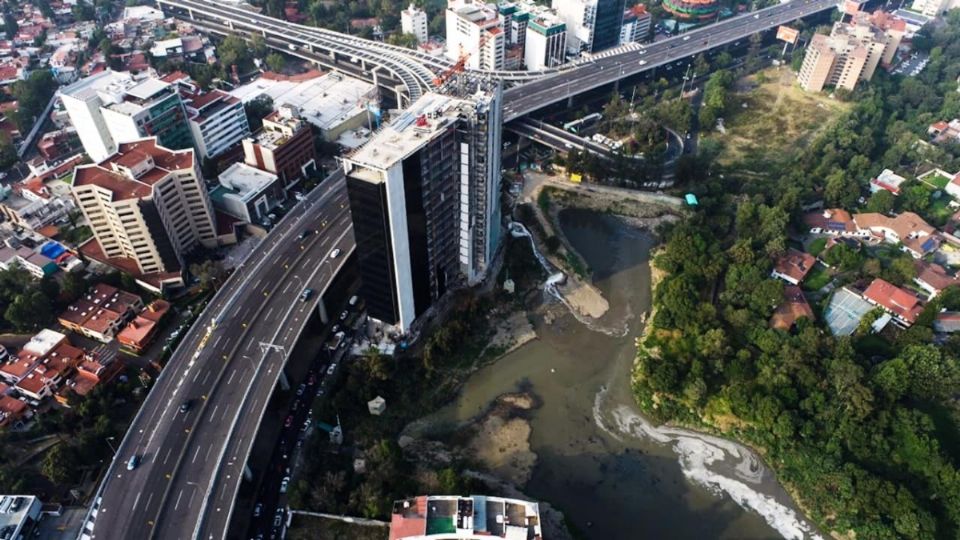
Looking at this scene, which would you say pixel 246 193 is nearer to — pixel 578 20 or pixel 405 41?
pixel 405 41

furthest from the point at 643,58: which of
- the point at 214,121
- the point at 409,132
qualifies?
the point at 214,121

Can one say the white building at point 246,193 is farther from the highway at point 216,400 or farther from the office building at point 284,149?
the highway at point 216,400

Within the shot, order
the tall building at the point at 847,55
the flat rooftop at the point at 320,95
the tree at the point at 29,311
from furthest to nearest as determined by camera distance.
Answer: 1. the tall building at the point at 847,55
2. the flat rooftop at the point at 320,95
3. the tree at the point at 29,311

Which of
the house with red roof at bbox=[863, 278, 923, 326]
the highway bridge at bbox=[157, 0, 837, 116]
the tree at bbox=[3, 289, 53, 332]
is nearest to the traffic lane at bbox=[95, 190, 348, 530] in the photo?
the tree at bbox=[3, 289, 53, 332]

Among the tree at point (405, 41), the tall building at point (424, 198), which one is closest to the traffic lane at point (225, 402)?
the tall building at point (424, 198)

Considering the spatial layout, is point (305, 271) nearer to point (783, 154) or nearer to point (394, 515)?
point (394, 515)

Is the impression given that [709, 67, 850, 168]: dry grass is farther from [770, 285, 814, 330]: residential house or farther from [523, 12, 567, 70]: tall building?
[770, 285, 814, 330]: residential house
